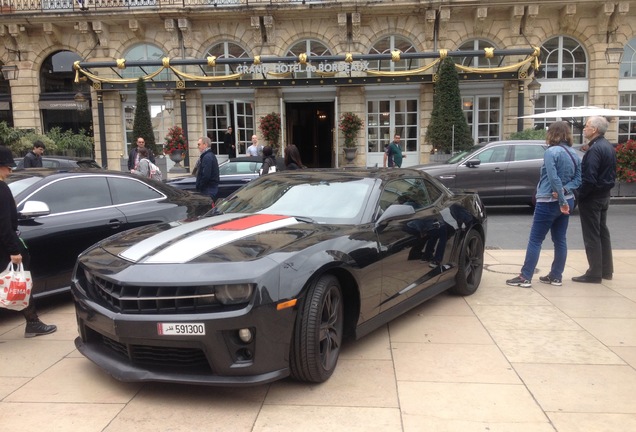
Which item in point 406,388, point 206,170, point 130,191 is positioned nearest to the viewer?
point 406,388

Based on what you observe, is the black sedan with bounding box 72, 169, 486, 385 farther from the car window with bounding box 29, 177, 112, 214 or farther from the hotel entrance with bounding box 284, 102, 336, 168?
the hotel entrance with bounding box 284, 102, 336, 168

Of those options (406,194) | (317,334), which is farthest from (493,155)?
(317,334)

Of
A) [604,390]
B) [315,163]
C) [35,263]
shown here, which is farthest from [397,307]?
[315,163]

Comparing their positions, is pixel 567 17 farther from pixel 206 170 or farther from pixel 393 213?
pixel 393 213

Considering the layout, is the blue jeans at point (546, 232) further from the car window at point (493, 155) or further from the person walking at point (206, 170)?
the car window at point (493, 155)

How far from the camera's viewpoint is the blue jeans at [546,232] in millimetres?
6047

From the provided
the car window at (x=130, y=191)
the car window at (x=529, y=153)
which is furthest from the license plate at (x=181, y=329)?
the car window at (x=529, y=153)

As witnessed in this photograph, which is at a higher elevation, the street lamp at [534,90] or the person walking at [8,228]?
the street lamp at [534,90]

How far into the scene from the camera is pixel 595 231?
20.8 ft

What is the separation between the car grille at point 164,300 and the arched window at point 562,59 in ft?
69.7

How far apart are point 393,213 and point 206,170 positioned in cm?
499

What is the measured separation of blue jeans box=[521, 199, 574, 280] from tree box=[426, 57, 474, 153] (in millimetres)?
12657

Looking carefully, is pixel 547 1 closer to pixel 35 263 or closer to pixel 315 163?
Answer: pixel 315 163

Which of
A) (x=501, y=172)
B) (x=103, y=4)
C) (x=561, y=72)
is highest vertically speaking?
(x=103, y=4)
